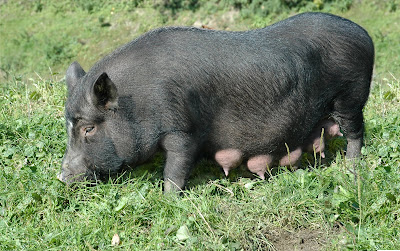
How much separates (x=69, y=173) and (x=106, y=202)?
0.49 m

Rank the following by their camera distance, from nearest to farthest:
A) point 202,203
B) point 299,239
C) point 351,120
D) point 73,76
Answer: point 299,239 < point 202,203 < point 73,76 < point 351,120

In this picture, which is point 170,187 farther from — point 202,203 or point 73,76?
point 73,76

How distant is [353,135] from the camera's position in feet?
18.2

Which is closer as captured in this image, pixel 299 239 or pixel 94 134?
pixel 299 239

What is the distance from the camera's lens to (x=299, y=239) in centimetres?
439

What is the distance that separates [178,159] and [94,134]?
0.76m

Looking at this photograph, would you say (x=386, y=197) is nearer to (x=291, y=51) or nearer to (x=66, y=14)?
(x=291, y=51)

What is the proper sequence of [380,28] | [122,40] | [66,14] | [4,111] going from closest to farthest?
[4,111]
[380,28]
[122,40]
[66,14]

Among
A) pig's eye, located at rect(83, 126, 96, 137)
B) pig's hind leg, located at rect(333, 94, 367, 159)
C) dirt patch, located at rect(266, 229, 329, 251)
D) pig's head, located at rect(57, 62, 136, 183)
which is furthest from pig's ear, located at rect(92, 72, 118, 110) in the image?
pig's hind leg, located at rect(333, 94, 367, 159)

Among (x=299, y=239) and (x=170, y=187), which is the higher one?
(x=170, y=187)

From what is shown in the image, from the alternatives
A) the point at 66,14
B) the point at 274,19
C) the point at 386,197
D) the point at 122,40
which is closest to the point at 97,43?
the point at 122,40

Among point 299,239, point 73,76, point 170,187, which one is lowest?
point 299,239

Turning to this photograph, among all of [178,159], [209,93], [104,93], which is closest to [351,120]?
[209,93]

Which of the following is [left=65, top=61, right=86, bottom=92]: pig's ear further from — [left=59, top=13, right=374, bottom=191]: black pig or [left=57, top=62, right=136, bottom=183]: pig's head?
[left=57, top=62, right=136, bottom=183]: pig's head
